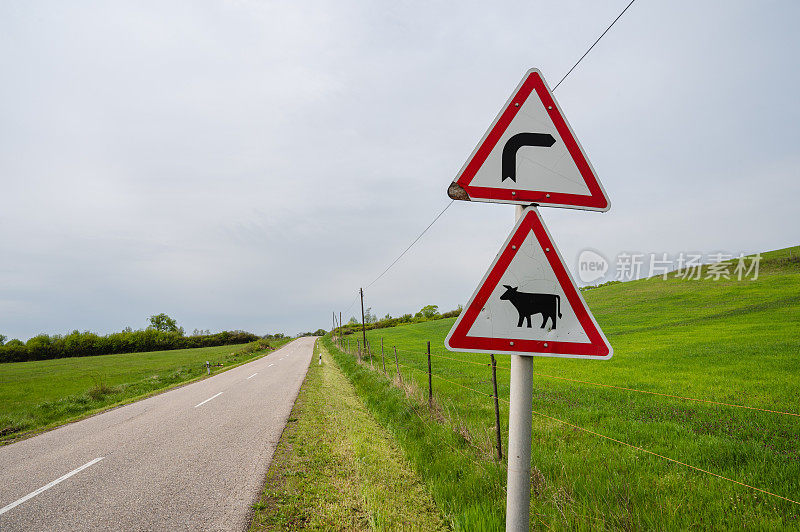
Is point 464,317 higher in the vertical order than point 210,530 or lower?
higher

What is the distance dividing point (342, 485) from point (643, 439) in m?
5.33

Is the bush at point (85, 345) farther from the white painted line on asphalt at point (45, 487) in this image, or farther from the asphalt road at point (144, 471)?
the white painted line on asphalt at point (45, 487)

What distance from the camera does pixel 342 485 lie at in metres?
4.52

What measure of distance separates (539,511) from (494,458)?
130cm

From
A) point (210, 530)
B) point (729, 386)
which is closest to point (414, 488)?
point (210, 530)

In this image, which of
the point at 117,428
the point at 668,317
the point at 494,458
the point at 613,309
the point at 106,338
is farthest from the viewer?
the point at 106,338

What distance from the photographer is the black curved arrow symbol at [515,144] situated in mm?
1821

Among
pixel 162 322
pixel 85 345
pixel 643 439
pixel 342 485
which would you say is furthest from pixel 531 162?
pixel 162 322

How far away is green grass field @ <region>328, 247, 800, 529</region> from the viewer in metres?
3.41

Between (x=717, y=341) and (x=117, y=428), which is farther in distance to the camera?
(x=717, y=341)

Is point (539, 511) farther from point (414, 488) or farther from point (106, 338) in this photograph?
point (106, 338)

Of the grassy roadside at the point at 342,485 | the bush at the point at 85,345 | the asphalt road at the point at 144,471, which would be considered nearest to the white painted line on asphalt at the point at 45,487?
the asphalt road at the point at 144,471

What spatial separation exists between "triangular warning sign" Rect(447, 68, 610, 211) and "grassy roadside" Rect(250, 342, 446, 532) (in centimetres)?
340

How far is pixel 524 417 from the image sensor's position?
5.22 feet
